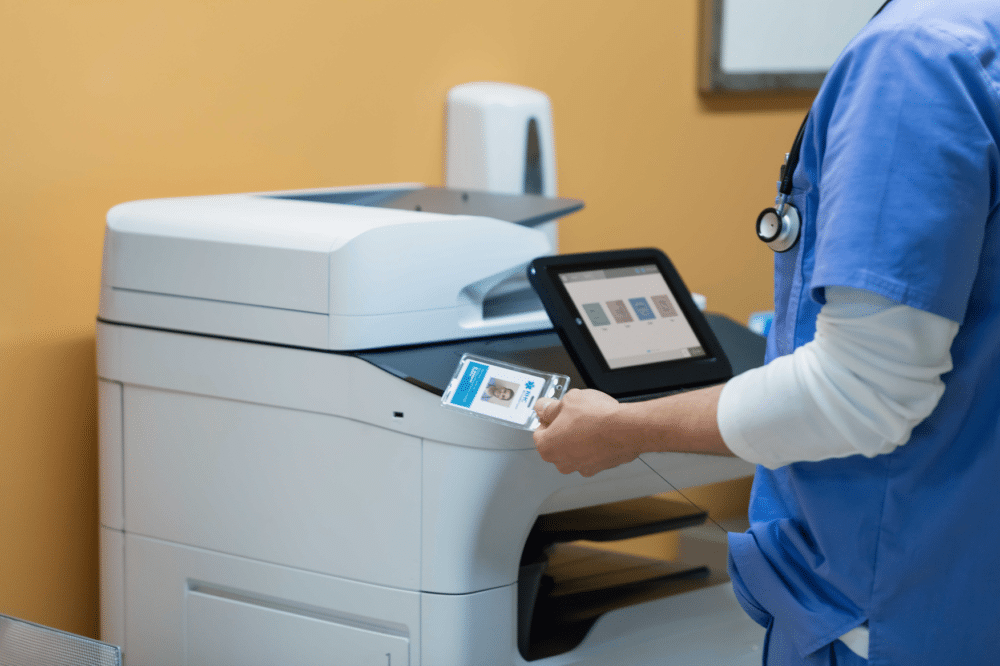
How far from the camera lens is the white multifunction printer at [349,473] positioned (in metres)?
0.95

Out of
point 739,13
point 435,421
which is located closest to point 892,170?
point 435,421

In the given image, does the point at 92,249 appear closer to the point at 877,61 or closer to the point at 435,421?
the point at 435,421

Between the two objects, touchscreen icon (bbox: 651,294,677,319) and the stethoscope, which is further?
touchscreen icon (bbox: 651,294,677,319)

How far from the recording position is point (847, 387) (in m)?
0.64

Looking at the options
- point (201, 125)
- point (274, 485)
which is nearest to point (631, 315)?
point (274, 485)

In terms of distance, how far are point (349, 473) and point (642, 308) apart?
0.33 metres

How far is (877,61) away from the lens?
63cm

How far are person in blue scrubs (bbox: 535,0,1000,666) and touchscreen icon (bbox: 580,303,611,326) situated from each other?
18cm

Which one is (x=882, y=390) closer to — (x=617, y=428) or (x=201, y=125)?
(x=617, y=428)

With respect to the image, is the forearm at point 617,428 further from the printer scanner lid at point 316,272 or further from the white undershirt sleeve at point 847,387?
the printer scanner lid at point 316,272

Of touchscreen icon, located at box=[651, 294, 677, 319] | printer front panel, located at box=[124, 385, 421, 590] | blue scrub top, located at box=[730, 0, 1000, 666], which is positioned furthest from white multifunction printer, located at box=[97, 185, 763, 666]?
blue scrub top, located at box=[730, 0, 1000, 666]

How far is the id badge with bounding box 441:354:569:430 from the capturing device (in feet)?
2.88

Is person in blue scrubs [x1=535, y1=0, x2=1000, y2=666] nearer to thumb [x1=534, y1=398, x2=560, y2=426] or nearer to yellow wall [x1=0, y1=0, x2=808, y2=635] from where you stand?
thumb [x1=534, y1=398, x2=560, y2=426]

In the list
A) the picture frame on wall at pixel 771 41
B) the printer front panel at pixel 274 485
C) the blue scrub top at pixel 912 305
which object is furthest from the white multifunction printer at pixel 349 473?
the picture frame on wall at pixel 771 41
